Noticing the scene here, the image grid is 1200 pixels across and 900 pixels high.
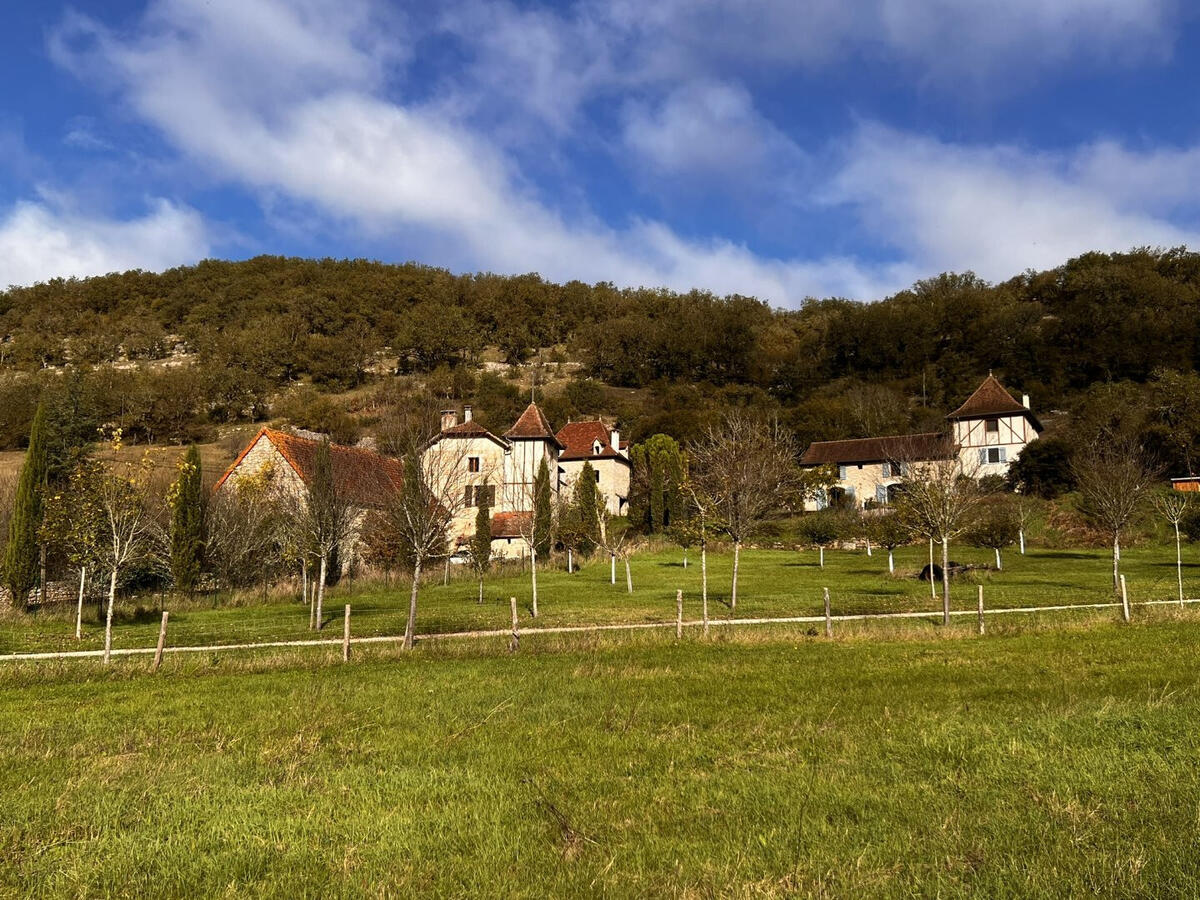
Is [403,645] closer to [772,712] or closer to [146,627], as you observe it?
[772,712]

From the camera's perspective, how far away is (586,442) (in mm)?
61125

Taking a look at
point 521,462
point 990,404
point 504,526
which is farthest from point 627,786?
point 990,404

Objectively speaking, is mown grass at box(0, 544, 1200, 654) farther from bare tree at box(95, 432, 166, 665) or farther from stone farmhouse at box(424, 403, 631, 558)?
stone farmhouse at box(424, 403, 631, 558)

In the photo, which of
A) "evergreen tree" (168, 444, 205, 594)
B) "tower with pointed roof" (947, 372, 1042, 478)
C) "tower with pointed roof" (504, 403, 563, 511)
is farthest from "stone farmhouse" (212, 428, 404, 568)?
"tower with pointed roof" (947, 372, 1042, 478)

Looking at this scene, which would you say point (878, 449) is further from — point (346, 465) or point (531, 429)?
point (346, 465)

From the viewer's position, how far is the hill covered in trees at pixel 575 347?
234ft

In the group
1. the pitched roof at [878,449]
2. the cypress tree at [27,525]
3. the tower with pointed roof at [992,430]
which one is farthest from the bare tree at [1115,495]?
the cypress tree at [27,525]

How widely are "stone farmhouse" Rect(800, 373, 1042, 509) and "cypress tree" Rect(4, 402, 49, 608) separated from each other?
48484 mm

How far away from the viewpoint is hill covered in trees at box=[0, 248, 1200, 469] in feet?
234

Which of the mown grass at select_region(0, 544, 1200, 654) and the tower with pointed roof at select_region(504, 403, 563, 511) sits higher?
the tower with pointed roof at select_region(504, 403, 563, 511)

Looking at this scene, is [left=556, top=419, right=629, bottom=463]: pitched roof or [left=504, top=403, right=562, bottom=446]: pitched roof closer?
[left=504, top=403, right=562, bottom=446]: pitched roof

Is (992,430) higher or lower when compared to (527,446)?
higher

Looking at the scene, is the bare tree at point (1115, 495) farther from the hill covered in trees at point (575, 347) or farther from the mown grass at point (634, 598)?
the hill covered in trees at point (575, 347)

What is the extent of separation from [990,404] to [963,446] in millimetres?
4068
